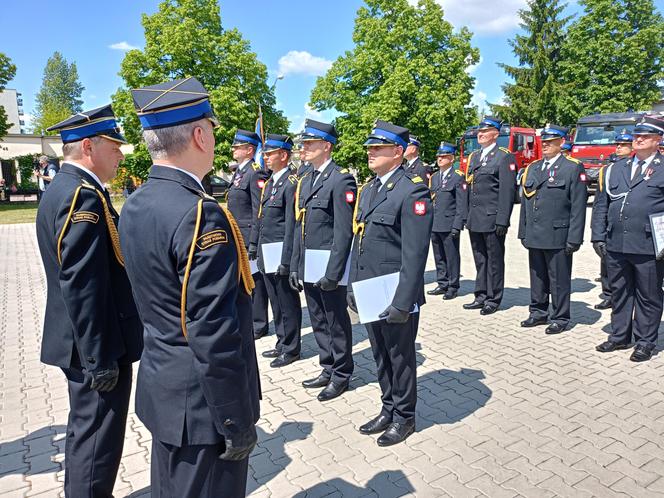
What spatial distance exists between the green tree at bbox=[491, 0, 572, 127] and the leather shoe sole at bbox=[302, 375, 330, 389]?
35582 millimetres

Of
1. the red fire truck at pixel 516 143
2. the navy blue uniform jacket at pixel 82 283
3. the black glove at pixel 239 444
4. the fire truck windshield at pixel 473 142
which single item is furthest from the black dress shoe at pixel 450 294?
the fire truck windshield at pixel 473 142

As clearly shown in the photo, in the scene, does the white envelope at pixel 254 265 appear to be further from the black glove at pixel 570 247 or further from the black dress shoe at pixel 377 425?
the black glove at pixel 570 247

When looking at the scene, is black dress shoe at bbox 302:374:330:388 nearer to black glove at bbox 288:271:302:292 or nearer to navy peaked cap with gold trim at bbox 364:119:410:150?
black glove at bbox 288:271:302:292

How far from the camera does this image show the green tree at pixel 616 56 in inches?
1286

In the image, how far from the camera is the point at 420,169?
7082mm

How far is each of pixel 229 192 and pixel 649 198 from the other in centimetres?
442

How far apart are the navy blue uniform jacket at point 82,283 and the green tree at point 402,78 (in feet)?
90.8

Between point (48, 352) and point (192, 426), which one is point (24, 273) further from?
point (192, 426)

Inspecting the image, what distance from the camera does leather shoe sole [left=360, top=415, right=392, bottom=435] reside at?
11.9 feet

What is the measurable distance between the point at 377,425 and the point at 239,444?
206 cm

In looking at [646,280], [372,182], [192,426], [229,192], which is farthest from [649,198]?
[192,426]

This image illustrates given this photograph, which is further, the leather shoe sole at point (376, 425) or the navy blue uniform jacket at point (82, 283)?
the leather shoe sole at point (376, 425)

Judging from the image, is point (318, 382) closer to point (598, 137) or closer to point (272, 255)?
point (272, 255)

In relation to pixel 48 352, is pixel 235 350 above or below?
above
